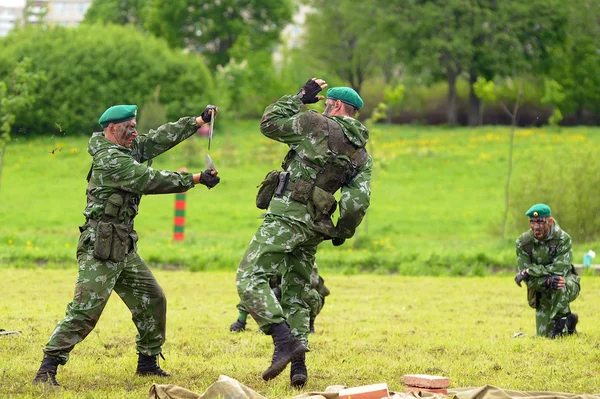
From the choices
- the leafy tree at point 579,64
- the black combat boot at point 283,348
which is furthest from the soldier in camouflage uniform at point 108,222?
the leafy tree at point 579,64

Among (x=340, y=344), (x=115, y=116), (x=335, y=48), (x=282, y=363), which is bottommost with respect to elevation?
(x=340, y=344)

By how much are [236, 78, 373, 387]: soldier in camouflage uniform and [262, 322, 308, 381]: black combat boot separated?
4 cm

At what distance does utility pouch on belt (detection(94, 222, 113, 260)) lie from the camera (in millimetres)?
7875

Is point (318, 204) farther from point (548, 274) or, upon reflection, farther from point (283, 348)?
point (548, 274)

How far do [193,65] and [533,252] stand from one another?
39.3 metres

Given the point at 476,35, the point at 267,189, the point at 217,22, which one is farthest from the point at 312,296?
the point at 217,22

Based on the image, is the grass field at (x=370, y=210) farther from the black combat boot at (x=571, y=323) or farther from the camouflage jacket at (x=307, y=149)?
the black combat boot at (x=571, y=323)

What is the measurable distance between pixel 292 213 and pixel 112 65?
3754cm

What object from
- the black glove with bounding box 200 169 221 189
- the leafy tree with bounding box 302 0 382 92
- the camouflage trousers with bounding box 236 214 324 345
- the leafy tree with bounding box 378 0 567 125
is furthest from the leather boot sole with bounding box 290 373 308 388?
the leafy tree with bounding box 302 0 382 92

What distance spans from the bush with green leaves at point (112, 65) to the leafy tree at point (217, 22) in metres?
18.2

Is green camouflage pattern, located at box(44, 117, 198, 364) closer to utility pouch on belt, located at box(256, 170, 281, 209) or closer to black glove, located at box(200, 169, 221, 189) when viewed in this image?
black glove, located at box(200, 169, 221, 189)

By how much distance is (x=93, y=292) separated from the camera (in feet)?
26.0

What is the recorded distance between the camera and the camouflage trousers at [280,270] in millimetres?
7910

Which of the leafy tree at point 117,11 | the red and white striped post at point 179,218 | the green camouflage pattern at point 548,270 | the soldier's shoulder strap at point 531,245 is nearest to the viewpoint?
the green camouflage pattern at point 548,270
